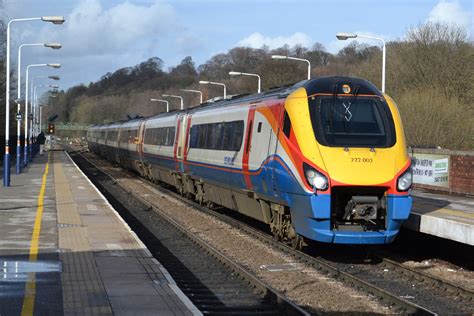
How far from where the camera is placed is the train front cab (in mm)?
11680

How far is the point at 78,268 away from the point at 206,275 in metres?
2.20

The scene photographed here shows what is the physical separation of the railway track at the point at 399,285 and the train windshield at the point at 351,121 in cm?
217

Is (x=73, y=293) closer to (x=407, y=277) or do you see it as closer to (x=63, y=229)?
(x=407, y=277)

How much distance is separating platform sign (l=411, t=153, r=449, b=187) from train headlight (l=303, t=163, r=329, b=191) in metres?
13.6

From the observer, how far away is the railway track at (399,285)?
31.0 feet

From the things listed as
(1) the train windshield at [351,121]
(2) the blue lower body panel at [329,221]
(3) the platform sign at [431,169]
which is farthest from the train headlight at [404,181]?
→ (3) the platform sign at [431,169]

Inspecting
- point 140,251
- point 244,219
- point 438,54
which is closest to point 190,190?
point 244,219

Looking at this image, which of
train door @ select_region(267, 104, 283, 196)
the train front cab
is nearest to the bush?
train door @ select_region(267, 104, 283, 196)

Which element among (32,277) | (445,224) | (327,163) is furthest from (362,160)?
(32,277)

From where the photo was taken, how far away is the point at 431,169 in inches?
988

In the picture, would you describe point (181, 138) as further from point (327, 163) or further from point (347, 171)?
point (347, 171)

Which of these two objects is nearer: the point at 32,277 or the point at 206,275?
the point at 32,277

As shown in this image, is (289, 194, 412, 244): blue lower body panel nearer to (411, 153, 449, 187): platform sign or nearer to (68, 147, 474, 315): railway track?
(68, 147, 474, 315): railway track

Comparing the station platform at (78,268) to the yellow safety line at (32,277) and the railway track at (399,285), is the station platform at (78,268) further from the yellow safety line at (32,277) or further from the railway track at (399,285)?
the railway track at (399,285)
